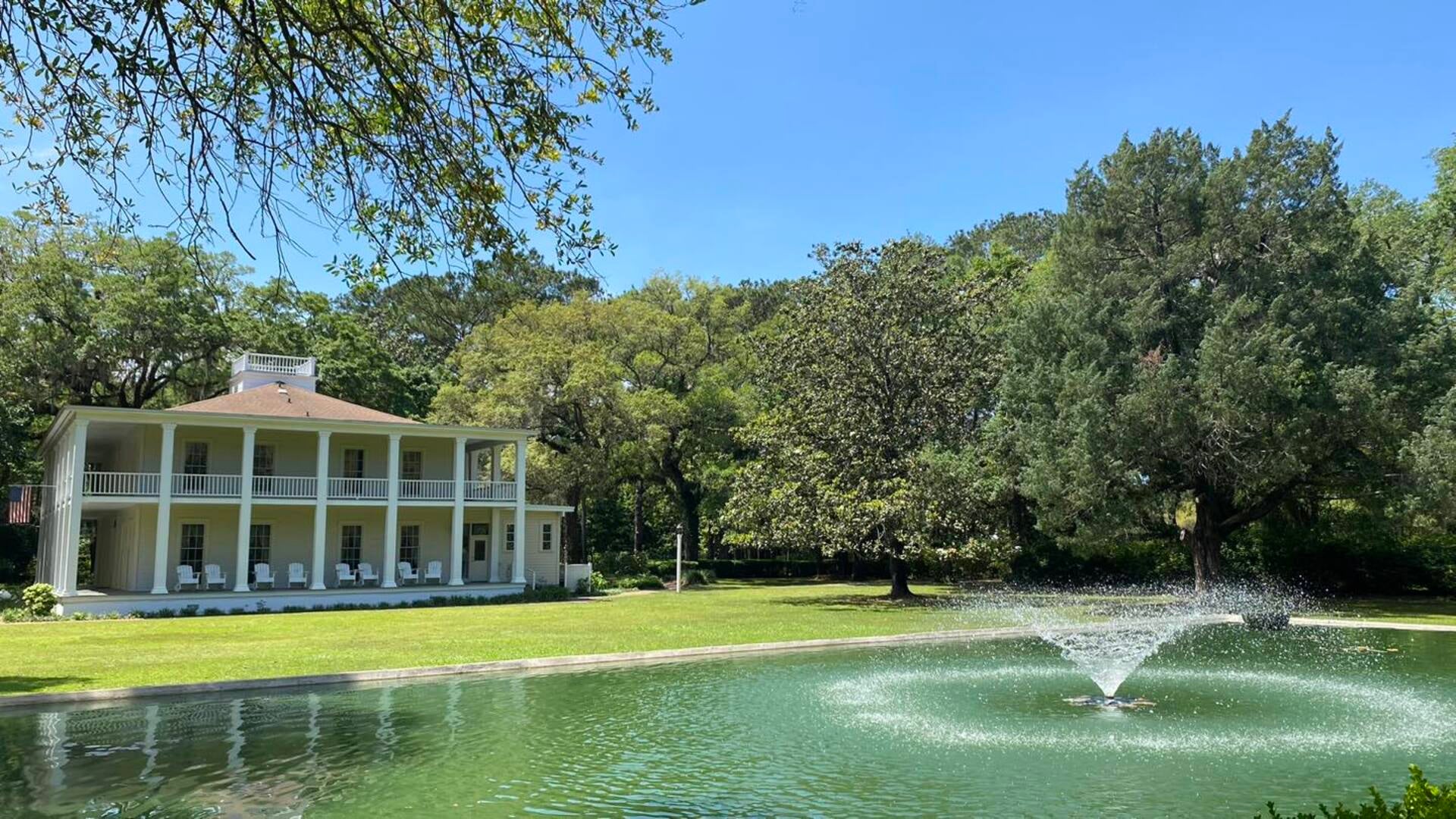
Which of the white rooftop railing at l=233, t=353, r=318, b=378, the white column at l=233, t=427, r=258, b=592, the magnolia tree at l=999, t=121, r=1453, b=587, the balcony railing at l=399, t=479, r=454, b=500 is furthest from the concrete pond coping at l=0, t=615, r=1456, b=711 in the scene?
the white rooftop railing at l=233, t=353, r=318, b=378

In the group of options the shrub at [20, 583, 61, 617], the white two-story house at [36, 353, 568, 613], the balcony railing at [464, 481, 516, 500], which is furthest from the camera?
the balcony railing at [464, 481, 516, 500]

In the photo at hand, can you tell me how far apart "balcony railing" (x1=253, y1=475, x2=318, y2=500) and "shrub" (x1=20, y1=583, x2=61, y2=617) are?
19.9ft

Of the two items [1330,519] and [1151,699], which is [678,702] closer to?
[1151,699]

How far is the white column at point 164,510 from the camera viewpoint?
1045 inches

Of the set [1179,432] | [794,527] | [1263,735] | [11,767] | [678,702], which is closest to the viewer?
[11,767]

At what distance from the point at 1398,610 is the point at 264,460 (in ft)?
111

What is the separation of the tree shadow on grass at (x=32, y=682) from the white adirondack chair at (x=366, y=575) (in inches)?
651

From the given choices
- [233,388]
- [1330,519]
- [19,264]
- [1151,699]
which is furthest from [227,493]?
[1330,519]

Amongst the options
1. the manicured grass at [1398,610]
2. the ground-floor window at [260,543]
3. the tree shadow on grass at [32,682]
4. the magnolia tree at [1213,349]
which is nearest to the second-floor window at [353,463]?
the ground-floor window at [260,543]

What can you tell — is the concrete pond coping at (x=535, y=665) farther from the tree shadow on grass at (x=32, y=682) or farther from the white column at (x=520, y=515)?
the white column at (x=520, y=515)

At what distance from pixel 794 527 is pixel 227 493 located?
16694 millimetres

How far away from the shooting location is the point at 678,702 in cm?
1262

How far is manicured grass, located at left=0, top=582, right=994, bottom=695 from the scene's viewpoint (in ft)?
48.2

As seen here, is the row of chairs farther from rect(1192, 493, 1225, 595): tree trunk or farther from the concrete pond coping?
rect(1192, 493, 1225, 595): tree trunk
